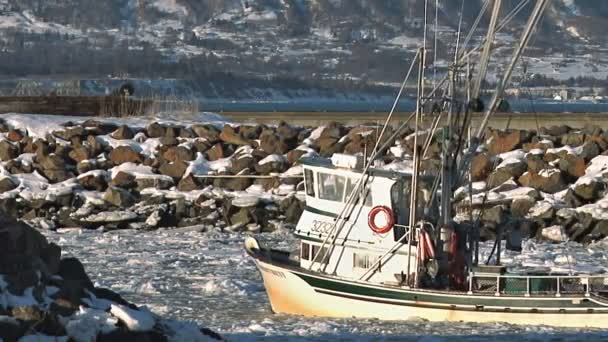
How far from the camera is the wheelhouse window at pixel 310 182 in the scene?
22.9 meters

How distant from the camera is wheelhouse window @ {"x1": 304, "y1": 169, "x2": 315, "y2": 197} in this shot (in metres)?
22.9

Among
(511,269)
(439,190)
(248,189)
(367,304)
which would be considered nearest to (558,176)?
(248,189)

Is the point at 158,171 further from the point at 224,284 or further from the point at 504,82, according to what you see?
the point at 504,82

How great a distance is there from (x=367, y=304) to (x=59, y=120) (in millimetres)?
20733

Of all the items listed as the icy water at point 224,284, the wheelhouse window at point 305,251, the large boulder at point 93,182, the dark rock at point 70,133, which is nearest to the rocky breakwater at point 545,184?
the icy water at point 224,284

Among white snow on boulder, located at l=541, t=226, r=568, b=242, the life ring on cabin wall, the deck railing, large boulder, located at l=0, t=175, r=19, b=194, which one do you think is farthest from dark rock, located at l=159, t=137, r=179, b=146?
the deck railing

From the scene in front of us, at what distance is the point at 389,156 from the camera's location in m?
36.9

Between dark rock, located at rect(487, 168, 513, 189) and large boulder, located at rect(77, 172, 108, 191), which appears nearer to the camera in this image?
dark rock, located at rect(487, 168, 513, 189)

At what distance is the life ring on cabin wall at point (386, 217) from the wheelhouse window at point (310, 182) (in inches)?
44.0

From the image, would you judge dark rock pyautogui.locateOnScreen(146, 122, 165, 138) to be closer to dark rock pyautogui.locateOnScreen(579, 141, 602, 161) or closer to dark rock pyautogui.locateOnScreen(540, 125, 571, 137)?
dark rock pyautogui.locateOnScreen(540, 125, 571, 137)

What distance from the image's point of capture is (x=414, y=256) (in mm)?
21969

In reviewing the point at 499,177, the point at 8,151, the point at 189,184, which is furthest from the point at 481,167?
the point at 8,151

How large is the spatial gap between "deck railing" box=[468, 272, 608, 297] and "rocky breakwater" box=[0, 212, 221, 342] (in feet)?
16.3

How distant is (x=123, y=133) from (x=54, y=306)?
76.2 feet
